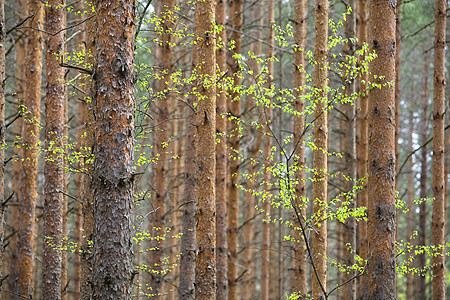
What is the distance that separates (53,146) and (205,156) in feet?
9.95

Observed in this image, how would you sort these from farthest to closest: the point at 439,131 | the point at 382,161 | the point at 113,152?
the point at 439,131 → the point at 382,161 → the point at 113,152

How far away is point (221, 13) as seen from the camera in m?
10.5

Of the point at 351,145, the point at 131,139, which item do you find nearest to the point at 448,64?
the point at 351,145

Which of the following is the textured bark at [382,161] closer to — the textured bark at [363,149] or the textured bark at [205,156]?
the textured bark at [205,156]

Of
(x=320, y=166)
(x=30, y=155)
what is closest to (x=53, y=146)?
(x=30, y=155)

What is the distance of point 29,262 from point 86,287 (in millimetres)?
2668

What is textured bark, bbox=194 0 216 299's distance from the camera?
23.7 feet

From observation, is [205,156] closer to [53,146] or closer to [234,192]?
[53,146]

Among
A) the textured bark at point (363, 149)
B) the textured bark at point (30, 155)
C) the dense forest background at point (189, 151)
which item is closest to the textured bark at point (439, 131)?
the dense forest background at point (189, 151)

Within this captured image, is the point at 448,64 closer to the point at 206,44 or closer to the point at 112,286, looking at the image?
the point at 206,44

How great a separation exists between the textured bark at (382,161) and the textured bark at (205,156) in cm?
237

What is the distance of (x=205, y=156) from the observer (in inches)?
288

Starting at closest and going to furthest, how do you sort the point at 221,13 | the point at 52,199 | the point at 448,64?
the point at 52,199 < the point at 221,13 < the point at 448,64

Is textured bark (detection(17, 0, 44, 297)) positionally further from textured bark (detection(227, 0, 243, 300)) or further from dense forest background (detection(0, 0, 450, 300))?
textured bark (detection(227, 0, 243, 300))
